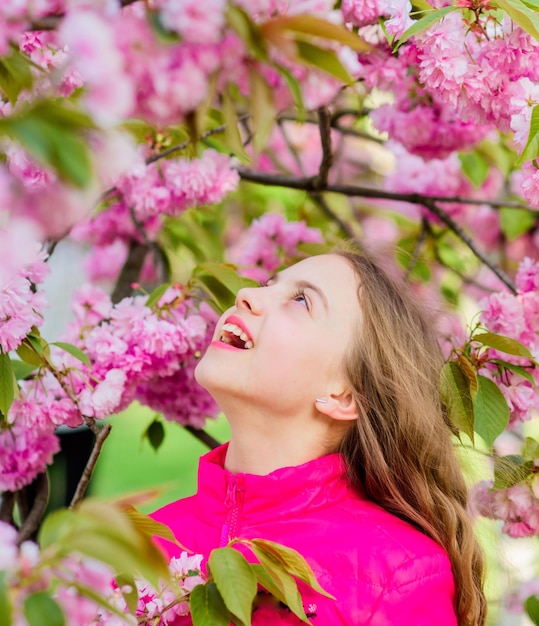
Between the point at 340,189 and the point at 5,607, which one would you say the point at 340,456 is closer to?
the point at 340,189

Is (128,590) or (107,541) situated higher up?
(107,541)

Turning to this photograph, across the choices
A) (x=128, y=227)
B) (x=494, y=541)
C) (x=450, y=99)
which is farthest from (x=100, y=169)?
(x=128, y=227)

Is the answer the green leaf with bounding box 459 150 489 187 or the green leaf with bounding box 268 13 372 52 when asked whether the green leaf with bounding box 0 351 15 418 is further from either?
the green leaf with bounding box 459 150 489 187

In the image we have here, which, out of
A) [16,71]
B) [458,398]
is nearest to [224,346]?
[458,398]

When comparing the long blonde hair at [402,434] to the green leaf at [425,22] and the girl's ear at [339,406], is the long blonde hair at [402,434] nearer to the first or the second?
the girl's ear at [339,406]

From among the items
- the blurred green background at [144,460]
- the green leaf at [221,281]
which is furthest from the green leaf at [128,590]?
the blurred green background at [144,460]

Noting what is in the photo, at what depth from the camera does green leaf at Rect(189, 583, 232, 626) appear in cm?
104

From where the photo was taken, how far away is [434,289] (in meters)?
2.91

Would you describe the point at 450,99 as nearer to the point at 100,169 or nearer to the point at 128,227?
the point at 100,169

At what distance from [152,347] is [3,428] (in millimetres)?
310

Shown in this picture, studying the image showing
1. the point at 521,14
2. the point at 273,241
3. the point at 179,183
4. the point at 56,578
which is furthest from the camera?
the point at 273,241

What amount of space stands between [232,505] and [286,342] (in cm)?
29

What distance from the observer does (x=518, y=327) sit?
165 centimetres

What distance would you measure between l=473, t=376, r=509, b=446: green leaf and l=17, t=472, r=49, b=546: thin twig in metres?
0.87
